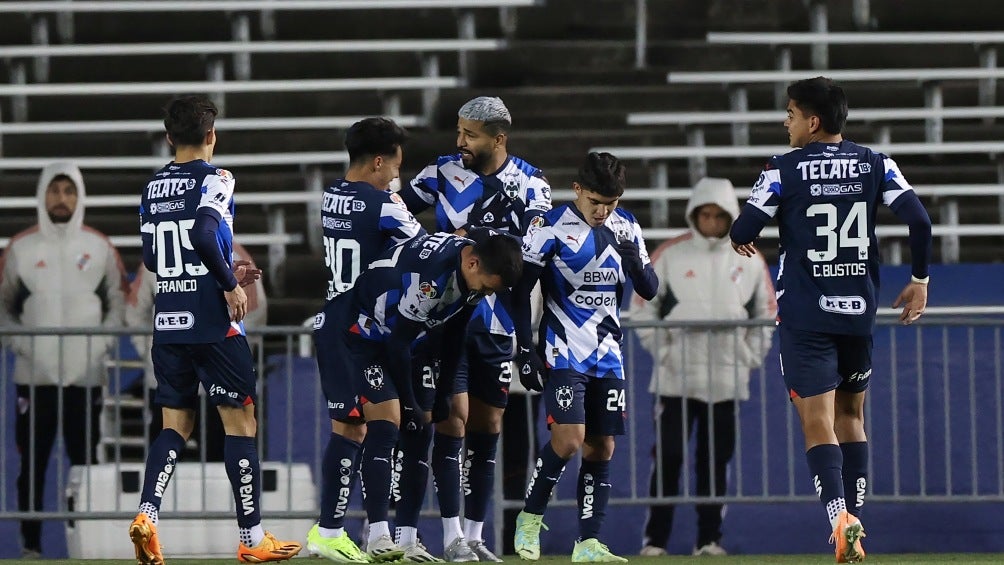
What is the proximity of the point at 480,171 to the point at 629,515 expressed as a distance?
3.55 meters

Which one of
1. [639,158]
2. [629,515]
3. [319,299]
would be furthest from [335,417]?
[639,158]

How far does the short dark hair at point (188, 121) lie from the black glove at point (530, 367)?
1.67m

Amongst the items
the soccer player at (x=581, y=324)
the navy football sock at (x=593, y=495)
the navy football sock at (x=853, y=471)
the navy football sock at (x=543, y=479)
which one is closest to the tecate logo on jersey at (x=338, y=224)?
the soccer player at (x=581, y=324)

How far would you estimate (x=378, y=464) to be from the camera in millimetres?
7852

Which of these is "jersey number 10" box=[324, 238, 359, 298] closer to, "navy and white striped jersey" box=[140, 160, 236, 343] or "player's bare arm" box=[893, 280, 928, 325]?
"navy and white striped jersey" box=[140, 160, 236, 343]

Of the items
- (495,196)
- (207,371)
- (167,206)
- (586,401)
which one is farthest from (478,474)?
(167,206)

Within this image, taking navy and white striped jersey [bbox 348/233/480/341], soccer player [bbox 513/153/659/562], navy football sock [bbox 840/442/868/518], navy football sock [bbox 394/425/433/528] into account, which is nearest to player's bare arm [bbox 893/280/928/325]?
navy football sock [bbox 840/442/868/518]

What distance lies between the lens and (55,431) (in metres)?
10.7

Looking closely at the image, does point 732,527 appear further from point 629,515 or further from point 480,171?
point 480,171

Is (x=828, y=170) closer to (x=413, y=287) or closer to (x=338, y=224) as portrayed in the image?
(x=413, y=287)

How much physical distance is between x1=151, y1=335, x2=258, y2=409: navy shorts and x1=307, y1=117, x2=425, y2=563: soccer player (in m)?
0.36

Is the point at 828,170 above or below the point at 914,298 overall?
above

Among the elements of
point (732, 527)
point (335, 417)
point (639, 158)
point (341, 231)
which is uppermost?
point (639, 158)

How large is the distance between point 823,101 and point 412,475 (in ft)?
8.04
